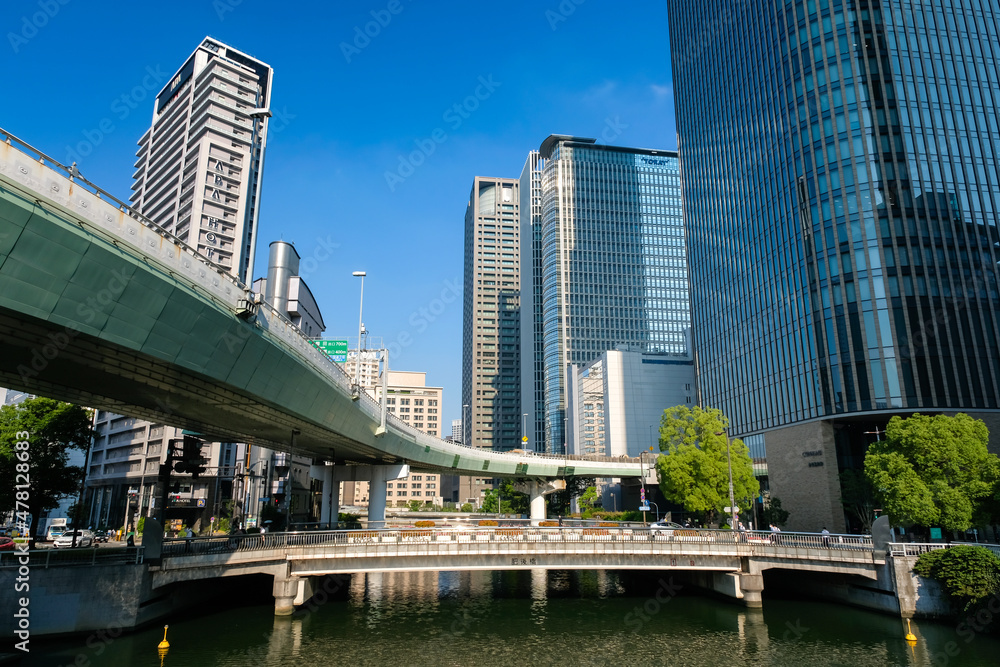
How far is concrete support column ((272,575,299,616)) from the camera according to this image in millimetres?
35562

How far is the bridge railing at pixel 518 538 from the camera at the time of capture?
35156 millimetres

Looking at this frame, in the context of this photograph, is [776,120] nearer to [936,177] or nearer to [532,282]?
[936,177]

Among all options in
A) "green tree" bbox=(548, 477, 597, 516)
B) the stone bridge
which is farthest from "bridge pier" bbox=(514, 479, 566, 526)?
the stone bridge

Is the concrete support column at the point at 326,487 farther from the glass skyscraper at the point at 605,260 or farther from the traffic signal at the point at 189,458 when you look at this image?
the glass skyscraper at the point at 605,260

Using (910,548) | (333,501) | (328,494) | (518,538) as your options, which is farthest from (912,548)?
(328,494)

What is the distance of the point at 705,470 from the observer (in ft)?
165

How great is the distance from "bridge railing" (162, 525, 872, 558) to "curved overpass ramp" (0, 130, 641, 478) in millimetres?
6834

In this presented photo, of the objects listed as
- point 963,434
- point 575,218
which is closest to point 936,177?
point 963,434

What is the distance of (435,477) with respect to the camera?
7387 inches

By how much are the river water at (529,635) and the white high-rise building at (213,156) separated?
73029 millimetres

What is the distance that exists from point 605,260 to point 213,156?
306 ft

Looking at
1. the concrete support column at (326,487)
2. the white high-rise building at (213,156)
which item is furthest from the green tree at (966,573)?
the white high-rise building at (213,156)

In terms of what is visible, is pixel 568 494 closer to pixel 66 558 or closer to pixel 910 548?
pixel 910 548

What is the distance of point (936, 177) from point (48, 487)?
3156 inches
